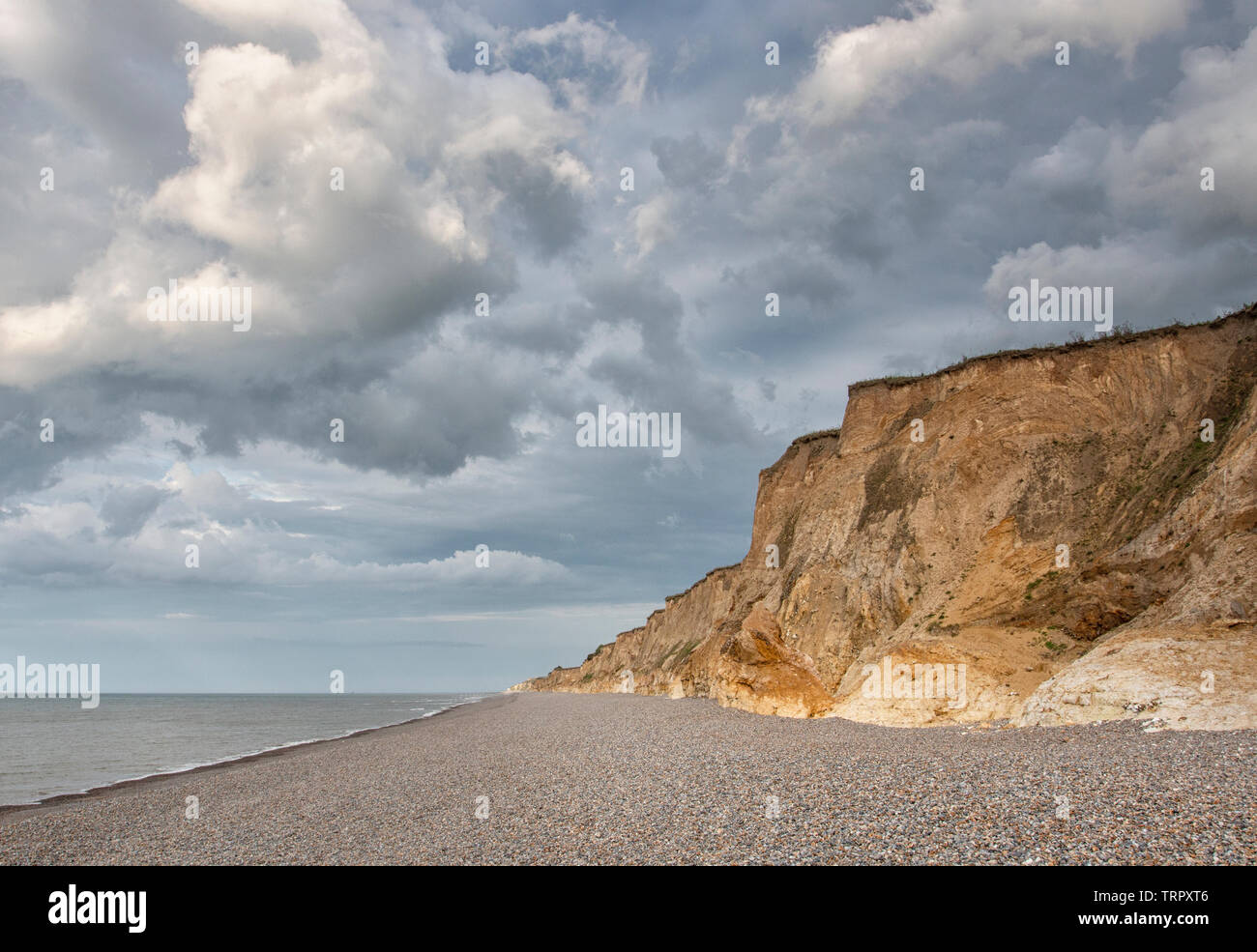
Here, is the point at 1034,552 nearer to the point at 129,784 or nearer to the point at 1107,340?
the point at 1107,340

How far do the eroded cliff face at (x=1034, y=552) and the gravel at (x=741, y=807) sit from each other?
2382 millimetres

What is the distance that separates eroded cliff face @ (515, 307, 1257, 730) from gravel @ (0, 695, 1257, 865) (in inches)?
93.8

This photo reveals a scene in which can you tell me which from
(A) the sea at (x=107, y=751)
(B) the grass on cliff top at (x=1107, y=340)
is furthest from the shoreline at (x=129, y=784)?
(B) the grass on cliff top at (x=1107, y=340)

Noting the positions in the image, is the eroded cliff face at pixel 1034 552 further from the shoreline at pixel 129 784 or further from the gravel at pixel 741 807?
the shoreline at pixel 129 784

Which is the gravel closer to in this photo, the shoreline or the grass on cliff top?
the shoreline

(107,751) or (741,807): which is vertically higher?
(741,807)

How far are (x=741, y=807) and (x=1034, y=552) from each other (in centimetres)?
2210

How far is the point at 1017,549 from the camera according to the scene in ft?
92.5

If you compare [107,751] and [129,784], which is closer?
[129,784]

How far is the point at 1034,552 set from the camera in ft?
91.0

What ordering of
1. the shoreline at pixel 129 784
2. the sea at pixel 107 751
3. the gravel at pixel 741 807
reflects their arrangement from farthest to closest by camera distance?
1. the sea at pixel 107 751
2. the shoreline at pixel 129 784
3. the gravel at pixel 741 807

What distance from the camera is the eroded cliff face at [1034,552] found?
17.8 metres

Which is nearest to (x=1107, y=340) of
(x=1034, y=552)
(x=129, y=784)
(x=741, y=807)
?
(x=1034, y=552)
